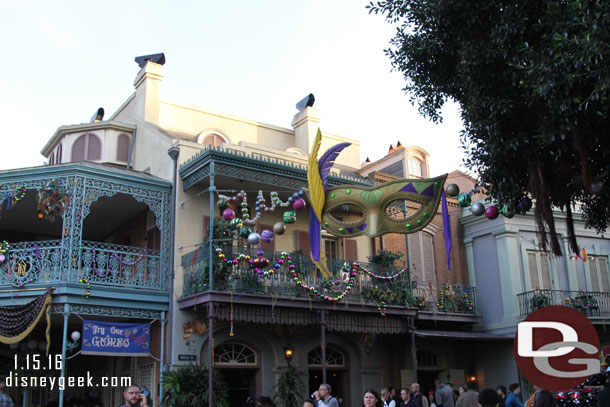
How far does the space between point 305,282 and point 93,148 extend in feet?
25.4

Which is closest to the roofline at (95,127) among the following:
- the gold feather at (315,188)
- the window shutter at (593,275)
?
the gold feather at (315,188)

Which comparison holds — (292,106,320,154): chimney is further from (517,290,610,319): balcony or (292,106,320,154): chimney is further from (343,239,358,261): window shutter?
(517,290,610,319): balcony

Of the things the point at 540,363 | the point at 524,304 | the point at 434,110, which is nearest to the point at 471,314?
the point at 524,304

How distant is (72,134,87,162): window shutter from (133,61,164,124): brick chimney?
72.0 inches

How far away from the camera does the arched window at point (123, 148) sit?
1942 centimetres

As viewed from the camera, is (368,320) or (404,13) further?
(368,320)

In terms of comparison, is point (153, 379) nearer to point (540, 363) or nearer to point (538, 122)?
point (538, 122)

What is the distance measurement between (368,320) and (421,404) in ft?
18.9

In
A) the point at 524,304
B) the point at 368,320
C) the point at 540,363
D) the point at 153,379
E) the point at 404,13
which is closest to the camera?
the point at 540,363

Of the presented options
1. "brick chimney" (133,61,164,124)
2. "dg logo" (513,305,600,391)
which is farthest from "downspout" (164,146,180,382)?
"dg logo" (513,305,600,391)

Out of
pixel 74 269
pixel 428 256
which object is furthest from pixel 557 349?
pixel 428 256

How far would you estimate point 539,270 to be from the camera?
68.7ft

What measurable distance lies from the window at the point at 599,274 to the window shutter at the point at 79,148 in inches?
657

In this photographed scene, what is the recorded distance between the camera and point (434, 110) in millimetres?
11891
